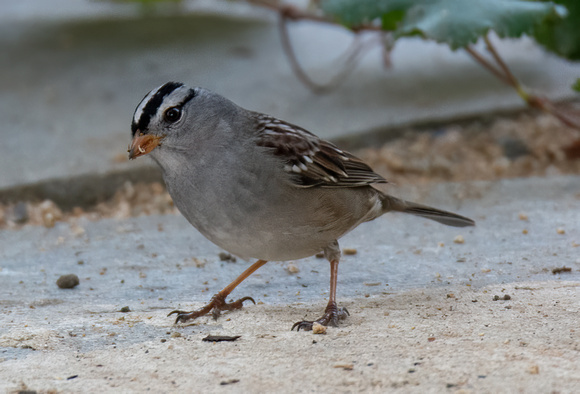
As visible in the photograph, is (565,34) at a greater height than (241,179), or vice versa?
(565,34)

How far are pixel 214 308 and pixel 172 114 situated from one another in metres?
0.89

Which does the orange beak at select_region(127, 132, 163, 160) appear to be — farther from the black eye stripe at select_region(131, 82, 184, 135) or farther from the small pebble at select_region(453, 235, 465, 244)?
the small pebble at select_region(453, 235, 465, 244)

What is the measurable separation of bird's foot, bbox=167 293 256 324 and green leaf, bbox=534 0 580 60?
11.9ft

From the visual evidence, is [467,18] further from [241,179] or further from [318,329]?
[318,329]

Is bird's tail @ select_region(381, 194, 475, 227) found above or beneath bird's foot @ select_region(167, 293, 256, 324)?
above

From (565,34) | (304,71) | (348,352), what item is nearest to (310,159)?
(348,352)

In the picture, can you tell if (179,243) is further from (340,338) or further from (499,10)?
(499,10)

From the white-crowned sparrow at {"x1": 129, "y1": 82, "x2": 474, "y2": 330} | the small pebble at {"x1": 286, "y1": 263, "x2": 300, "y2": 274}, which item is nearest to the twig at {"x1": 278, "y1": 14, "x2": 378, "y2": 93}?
the small pebble at {"x1": 286, "y1": 263, "x2": 300, "y2": 274}

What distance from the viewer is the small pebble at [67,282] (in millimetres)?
4000

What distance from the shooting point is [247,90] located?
7.05m

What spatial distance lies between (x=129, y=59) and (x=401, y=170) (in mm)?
3169

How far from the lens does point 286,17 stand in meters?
7.15

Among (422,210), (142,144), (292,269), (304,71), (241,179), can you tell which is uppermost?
(304,71)

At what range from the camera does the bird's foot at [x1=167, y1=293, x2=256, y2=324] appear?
349cm
